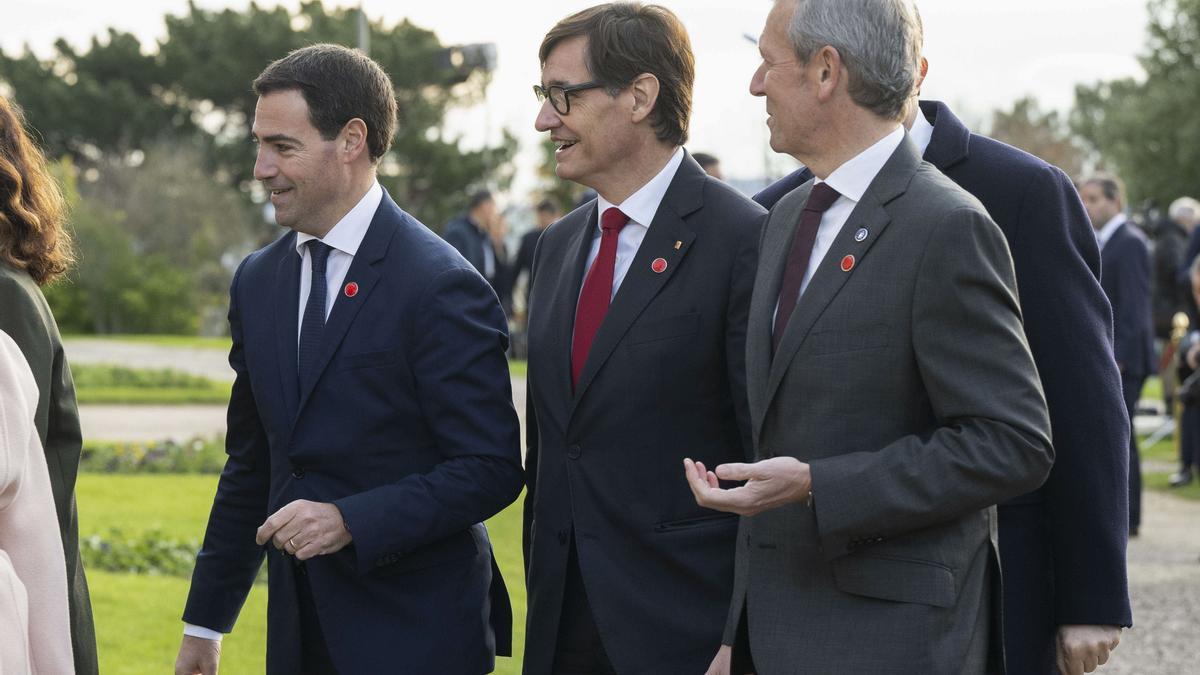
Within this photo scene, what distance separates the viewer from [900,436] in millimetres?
2717

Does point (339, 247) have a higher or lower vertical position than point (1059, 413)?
higher

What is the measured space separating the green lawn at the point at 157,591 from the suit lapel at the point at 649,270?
10.7 ft

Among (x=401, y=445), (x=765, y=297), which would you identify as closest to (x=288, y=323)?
(x=401, y=445)

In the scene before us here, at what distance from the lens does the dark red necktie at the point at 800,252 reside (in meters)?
2.87

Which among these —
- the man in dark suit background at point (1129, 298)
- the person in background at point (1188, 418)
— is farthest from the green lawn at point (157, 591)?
the person in background at point (1188, 418)

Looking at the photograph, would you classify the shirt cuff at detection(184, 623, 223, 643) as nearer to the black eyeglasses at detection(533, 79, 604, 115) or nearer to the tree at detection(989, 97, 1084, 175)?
the black eyeglasses at detection(533, 79, 604, 115)

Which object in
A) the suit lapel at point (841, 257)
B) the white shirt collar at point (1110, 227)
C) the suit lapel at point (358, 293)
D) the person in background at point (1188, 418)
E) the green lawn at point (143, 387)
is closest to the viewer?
the suit lapel at point (841, 257)

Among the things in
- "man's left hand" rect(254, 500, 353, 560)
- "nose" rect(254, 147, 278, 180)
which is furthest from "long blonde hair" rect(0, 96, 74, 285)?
"man's left hand" rect(254, 500, 353, 560)

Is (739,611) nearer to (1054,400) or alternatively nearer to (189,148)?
(1054,400)

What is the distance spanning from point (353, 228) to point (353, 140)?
0.21m

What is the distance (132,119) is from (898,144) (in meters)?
51.9

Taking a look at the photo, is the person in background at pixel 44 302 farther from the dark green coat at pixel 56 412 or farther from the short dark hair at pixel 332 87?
the short dark hair at pixel 332 87

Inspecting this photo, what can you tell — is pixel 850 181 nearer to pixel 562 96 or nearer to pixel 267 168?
pixel 562 96

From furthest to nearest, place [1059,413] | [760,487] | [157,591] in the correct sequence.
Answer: [157,591], [1059,413], [760,487]
